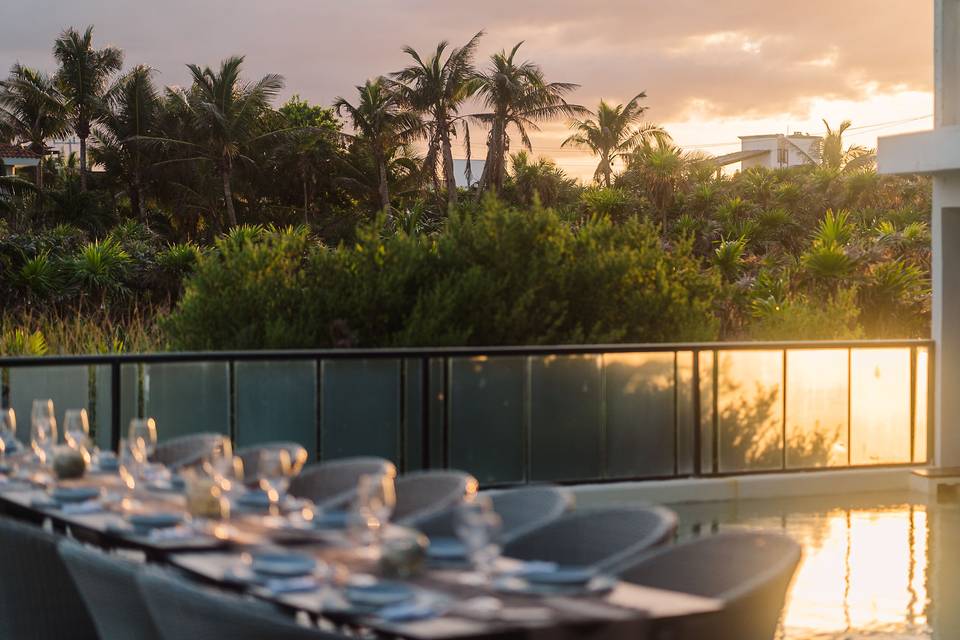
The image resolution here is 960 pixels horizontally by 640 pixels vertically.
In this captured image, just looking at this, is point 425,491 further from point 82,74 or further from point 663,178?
point 82,74

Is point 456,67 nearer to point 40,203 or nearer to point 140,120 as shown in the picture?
point 140,120

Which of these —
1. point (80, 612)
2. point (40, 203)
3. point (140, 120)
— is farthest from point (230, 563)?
point (140, 120)

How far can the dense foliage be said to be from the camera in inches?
544

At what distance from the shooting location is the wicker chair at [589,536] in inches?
158

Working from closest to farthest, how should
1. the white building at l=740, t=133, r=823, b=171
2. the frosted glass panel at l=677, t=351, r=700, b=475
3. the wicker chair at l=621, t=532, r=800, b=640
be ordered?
1. the wicker chair at l=621, t=532, r=800, b=640
2. the frosted glass panel at l=677, t=351, r=700, b=475
3. the white building at l=740, t=133, r=823, b=171

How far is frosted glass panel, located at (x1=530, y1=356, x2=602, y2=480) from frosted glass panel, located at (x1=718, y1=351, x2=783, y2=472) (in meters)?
1.05

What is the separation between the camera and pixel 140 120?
152 feet

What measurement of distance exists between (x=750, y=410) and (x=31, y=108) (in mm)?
42894

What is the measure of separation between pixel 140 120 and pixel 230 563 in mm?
45239

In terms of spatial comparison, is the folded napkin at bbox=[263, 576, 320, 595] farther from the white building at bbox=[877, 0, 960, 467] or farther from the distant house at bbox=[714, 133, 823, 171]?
the distant house at bbox=[714, 133, 823, 171]

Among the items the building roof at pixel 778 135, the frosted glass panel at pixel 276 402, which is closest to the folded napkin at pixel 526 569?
the frosted glass panel at pixel 276 402

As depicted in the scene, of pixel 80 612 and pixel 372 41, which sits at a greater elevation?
pixel 372 41

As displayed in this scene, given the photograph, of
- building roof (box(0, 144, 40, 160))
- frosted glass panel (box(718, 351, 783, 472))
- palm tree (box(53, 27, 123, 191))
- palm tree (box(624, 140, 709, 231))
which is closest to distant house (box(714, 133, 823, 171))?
palm tree (box(624, 140, 709, 231))

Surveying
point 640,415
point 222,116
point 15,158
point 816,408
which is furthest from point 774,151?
point 640,415
